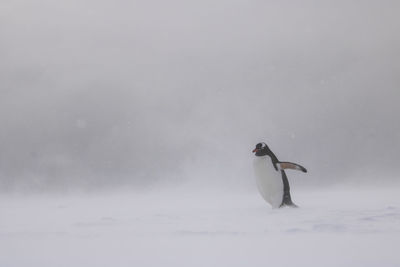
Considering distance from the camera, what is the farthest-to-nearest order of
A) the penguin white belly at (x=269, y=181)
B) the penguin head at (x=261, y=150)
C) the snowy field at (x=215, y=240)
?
the penguin head at (x=261, y=150), the penguin white belly at (x=269, y=181), the snowy field at (x=215, y=240)

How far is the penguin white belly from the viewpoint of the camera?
7184 mm

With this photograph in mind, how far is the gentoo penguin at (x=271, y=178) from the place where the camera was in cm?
719

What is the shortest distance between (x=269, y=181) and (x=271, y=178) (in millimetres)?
62

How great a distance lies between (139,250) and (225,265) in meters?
0.92

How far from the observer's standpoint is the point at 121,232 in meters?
4.88

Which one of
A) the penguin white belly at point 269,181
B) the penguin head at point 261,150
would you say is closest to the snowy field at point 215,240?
the penguin white belly at point 269,181

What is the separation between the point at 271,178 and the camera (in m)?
7.20

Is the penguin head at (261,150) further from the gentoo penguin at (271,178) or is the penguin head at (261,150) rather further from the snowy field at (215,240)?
the snowy field at (215,240)

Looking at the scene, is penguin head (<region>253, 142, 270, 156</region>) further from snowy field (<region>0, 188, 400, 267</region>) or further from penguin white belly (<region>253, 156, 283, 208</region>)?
snowy field (<region>0, 188, 400, 267</region>)

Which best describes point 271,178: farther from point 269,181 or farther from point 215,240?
point 215,240

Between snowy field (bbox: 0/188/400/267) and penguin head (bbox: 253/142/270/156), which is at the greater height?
penguin head (bbox: 253/142/270/156)

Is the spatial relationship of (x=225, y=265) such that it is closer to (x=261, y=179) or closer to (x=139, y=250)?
(x=139, y=250)

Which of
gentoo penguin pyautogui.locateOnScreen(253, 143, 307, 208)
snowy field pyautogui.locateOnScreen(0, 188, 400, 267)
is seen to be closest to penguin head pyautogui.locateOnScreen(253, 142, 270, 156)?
gentoo penguin pyautogui.locateOnScreen(253, 143, 307, 208)

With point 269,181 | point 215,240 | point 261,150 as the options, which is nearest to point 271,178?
point 269,181
